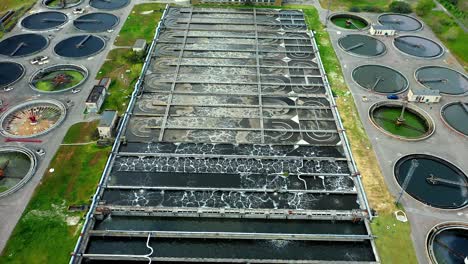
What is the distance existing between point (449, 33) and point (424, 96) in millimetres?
32324

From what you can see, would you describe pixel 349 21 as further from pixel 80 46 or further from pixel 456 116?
pixel 80 46

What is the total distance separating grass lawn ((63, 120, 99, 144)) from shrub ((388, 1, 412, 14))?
87.7m

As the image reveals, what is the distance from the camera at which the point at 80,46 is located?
3447 inches

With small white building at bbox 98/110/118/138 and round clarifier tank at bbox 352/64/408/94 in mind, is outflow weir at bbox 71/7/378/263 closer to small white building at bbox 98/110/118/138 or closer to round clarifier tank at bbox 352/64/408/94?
small white building at bbox 98/110/118/138

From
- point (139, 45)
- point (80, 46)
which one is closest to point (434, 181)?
point (139, 45)

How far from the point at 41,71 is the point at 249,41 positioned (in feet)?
157

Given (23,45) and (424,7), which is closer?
(23,45)

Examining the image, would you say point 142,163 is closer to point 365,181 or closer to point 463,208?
point 365,181

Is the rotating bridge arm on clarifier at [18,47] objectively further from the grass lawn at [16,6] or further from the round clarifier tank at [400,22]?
the round clarifier tank at [400,22]

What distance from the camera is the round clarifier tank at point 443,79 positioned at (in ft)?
264

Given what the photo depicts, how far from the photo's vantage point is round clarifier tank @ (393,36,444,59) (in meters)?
91.1

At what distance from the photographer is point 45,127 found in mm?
67562

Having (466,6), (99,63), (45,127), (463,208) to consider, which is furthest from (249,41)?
(466,6)

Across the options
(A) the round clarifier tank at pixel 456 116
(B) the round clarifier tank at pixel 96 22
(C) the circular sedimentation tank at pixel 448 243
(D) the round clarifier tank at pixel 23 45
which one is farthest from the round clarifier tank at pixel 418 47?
(D) the round clarifier tank at pixel 23 45
